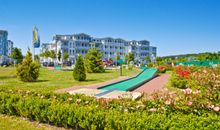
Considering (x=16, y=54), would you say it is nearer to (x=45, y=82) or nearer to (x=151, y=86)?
(x=45, y=82)

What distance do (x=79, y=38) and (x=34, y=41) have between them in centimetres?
6740

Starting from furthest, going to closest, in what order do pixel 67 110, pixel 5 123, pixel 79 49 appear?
pixel 79 49 < pixel 5 123 < pixel 67 110

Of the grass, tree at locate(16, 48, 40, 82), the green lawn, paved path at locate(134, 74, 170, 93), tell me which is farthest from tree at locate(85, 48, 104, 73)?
the grass

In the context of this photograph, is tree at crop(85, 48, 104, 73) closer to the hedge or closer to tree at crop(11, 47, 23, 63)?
the hedge

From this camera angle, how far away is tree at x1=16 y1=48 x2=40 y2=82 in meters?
17.8

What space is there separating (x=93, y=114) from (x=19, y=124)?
7.17 ft

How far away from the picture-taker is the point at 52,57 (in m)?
84.2

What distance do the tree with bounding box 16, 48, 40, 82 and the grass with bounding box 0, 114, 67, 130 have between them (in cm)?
1124

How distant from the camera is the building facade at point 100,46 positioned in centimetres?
9706

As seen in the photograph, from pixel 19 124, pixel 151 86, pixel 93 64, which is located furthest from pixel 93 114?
pixel 93 64

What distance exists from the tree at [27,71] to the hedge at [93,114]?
34.1 ft

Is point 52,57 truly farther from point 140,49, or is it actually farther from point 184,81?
point 184,81

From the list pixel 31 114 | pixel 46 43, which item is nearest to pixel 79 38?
pixel 46 43

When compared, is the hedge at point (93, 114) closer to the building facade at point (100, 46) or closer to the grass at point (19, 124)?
the grass at point (19, 124)
